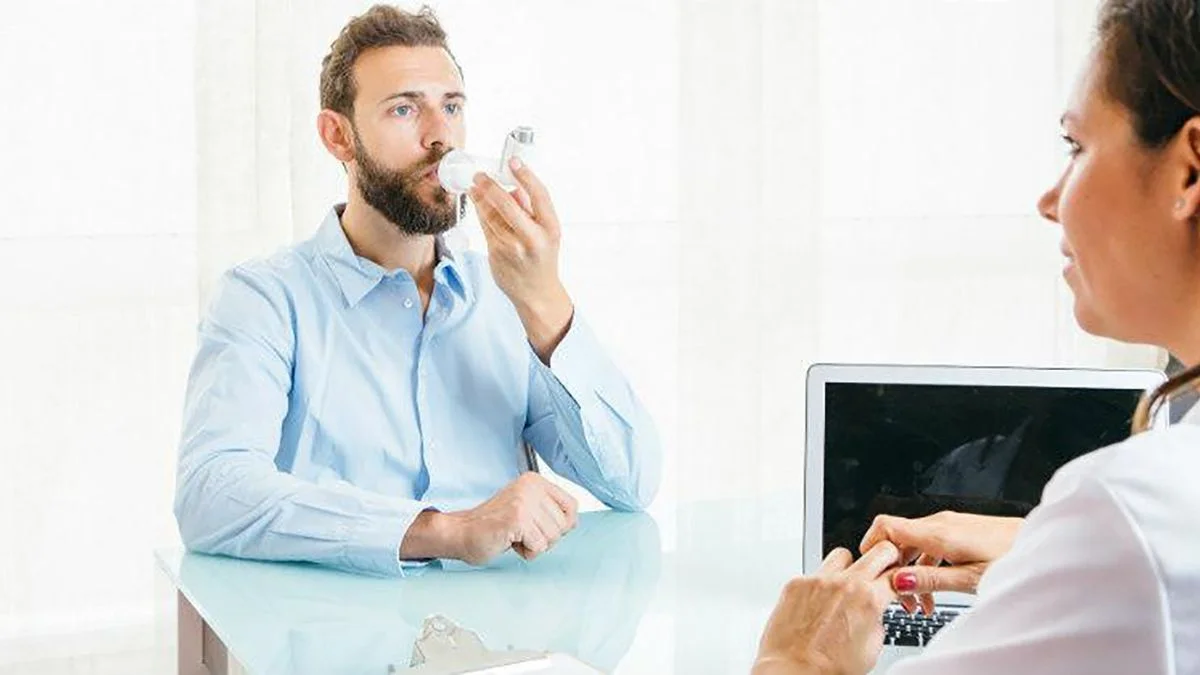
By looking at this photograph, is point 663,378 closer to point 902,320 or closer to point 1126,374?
point 902,320

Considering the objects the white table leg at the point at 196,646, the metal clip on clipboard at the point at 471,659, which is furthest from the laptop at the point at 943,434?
the white table leg at the point at 196,646

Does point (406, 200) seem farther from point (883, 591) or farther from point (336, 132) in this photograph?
point (883, 591)

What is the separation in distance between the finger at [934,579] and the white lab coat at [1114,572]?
0.51 meters

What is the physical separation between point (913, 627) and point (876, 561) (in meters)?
0.21

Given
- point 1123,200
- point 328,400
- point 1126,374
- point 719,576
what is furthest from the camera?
point 328,400

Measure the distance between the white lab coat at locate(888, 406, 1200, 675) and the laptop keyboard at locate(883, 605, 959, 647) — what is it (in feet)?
2.29

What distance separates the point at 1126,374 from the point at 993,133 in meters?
2.07

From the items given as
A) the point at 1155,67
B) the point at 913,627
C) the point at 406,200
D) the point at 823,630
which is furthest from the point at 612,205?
the point at 1155,67

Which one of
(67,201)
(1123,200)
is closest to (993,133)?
(67,201)

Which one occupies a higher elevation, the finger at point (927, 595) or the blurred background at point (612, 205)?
the blurred background at point (612, 205)

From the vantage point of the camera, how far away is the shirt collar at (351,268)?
80.5 inches

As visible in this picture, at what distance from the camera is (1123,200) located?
3.24 feet

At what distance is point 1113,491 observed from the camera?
79 centimetres

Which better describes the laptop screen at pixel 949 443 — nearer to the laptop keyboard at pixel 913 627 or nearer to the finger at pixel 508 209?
the laptop keyboard at pixel 913 627
